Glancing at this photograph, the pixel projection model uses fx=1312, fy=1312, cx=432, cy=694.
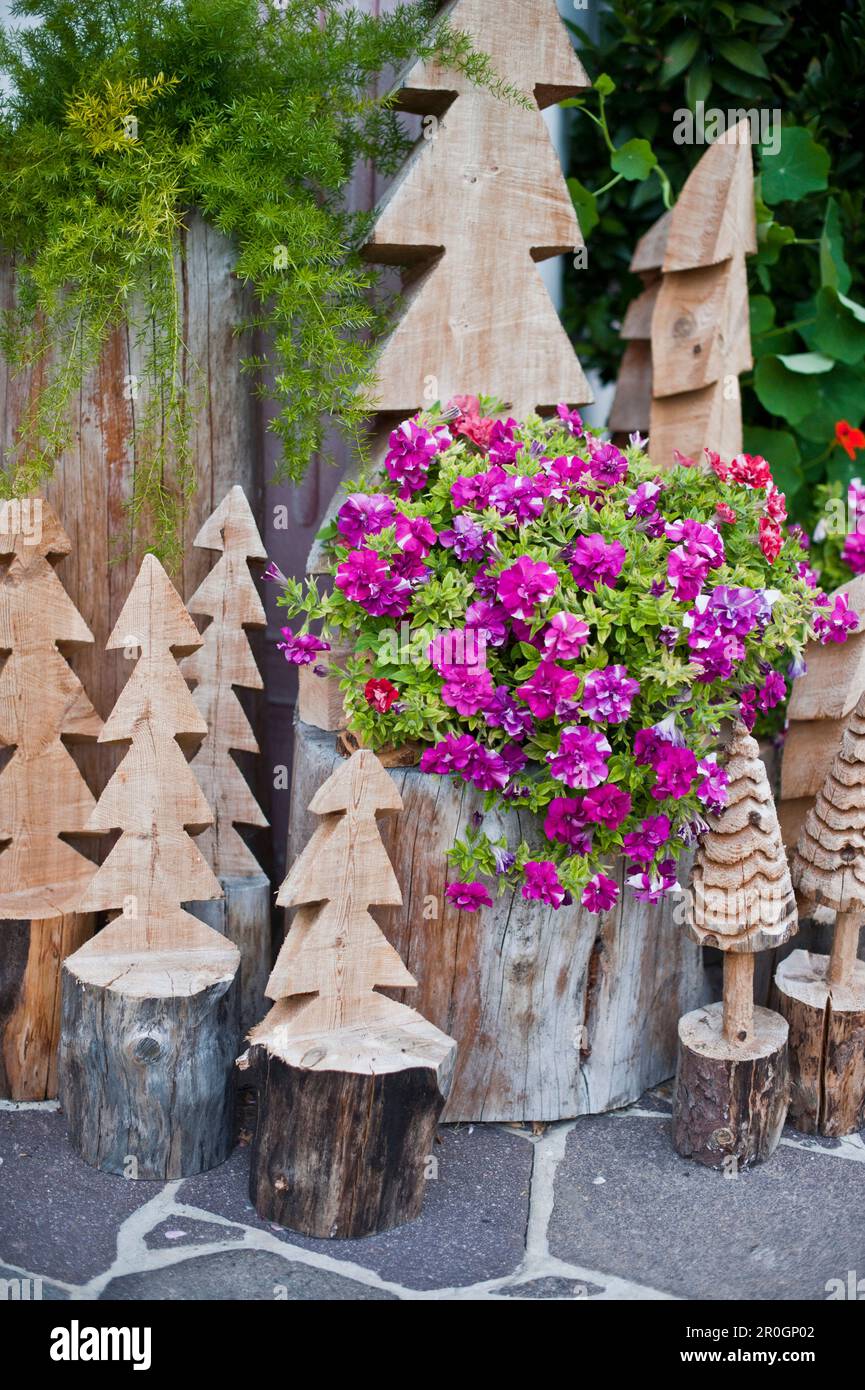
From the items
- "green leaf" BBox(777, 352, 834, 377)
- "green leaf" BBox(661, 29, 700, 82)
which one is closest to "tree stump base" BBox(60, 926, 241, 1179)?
"green leaf" BBox(777, 352, 834, 377)

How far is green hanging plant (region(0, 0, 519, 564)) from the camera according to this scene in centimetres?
312

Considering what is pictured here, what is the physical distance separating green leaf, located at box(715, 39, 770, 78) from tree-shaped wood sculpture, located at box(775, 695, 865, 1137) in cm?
249

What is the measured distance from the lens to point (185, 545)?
11.6 ft

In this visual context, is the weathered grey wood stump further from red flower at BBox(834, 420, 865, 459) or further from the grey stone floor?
red flower at BBox(834, 420, 865, 459)

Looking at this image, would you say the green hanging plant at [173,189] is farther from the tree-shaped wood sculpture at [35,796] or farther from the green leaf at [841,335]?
the green leaf at [841,335]

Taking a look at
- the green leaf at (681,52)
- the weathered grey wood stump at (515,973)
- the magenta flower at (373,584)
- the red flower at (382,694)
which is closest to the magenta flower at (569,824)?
the weathered grey wood stump at (515,973)

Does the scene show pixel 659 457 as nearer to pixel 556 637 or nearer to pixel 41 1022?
pixel 556 637

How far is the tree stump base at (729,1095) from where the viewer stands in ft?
9.66

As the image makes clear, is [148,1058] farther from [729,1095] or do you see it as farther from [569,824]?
[729,1095]

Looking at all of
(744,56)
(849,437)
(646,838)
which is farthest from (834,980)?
(744,56)

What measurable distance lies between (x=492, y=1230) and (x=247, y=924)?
101 cm

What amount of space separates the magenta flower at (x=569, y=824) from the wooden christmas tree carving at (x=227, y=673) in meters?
0.97

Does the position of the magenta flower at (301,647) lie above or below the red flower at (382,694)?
above
